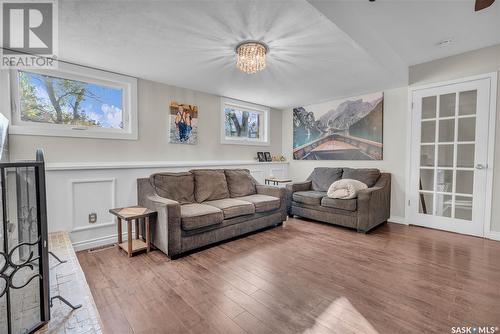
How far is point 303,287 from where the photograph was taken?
6.16ft

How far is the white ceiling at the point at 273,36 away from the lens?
176cm

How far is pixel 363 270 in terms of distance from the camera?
2154mm

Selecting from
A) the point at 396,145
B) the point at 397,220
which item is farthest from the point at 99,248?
the point at 396,145

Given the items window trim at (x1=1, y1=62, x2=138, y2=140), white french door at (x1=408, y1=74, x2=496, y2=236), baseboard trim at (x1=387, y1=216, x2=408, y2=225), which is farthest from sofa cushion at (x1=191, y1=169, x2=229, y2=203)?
white french door at (x1=408, y1=74, x2=496, y2=236)

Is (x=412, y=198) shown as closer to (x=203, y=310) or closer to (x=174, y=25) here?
(x=203, y=310)

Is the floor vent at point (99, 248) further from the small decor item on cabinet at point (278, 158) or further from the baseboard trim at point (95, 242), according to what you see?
the small decor item on cabinet at point (278, 158)

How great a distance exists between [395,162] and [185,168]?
11.1ft

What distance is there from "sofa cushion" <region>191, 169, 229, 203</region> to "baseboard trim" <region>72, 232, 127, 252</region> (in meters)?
1.07

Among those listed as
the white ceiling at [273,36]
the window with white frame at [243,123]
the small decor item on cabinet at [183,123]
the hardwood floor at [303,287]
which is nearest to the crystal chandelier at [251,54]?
the white ceiling at [273,36]

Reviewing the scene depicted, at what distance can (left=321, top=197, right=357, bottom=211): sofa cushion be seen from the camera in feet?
10.7

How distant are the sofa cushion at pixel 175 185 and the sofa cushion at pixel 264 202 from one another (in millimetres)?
785

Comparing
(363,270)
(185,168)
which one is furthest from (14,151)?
(363,270)

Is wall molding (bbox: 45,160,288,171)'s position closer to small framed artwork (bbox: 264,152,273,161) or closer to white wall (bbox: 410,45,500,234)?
small framed artwork (bbox: 264,152,273,161)

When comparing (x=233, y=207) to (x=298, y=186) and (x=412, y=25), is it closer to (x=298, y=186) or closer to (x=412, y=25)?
(x=298, y=186)
